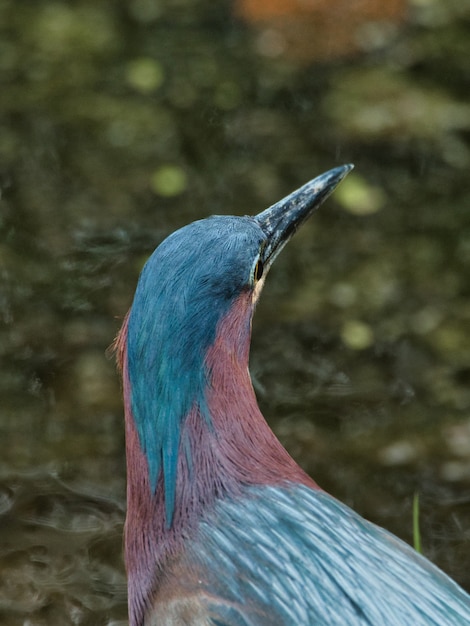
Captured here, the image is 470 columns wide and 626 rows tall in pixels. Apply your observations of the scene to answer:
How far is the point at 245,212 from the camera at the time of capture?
522cm

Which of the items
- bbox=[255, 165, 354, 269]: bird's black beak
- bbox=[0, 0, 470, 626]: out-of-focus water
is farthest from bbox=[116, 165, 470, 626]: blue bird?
bbox=[0, 0, 470, 626]: out-of-focus water

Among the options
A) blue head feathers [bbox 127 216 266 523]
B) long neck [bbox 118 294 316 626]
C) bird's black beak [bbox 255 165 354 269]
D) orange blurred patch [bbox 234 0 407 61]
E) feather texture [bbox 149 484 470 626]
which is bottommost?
feather texture [bbox 149 484 470 626]

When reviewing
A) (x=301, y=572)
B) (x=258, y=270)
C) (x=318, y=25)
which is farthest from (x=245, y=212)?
(x=301, y=572)

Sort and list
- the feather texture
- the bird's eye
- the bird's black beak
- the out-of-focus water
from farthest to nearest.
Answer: the out-of-focus water, the bird's black beak, the bird's eye, the feather texture

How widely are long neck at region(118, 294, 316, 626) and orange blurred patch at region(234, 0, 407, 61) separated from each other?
3762mm

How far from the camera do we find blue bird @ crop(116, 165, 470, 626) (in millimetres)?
2621

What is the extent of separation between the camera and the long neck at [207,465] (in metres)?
2.81

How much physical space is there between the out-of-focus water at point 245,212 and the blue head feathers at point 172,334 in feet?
3.95

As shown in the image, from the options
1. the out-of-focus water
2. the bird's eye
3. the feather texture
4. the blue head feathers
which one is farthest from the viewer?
the out-of-focus water

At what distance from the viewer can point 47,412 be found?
14.6 ft

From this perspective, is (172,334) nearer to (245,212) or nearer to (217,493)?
(217,493)

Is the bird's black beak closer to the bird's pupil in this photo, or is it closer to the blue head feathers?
the bird's pupil

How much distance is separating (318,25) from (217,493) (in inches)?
169

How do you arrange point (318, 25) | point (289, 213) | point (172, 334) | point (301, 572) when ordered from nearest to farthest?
point (301, 572) → point (172, 334) → point (289, 213) → point (318, 25)
